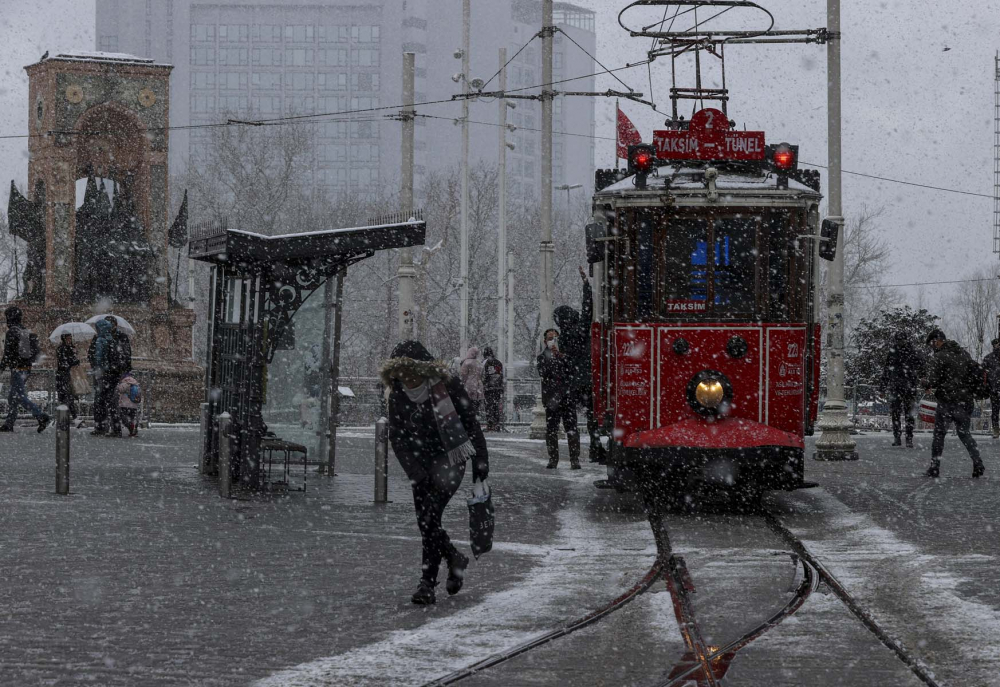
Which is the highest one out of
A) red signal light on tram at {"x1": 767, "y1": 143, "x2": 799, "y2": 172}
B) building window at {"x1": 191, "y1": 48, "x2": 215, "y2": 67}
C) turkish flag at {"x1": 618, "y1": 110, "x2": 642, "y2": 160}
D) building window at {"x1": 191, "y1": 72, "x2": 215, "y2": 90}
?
building window at {"x1": 191, "y1": 48, "x2": 215, "y2": 67}

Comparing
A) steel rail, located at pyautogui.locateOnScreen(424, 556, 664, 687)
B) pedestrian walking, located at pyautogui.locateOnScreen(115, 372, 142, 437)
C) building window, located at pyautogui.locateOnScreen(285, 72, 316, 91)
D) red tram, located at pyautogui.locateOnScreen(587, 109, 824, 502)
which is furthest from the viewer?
building window, located at pyautogui.locateOnScreen(285, 72, 316, 91)

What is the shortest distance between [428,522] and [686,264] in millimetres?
6060

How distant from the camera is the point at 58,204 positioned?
33.9 m

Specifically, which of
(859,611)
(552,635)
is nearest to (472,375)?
(859,611)

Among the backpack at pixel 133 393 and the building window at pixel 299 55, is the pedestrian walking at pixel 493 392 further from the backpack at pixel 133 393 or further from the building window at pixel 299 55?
the building window at pixel 299 55

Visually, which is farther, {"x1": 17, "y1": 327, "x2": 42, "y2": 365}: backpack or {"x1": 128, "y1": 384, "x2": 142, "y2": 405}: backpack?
{"x1": 128, "y1": 384, "x2": 142, "y2": 405}: backpack

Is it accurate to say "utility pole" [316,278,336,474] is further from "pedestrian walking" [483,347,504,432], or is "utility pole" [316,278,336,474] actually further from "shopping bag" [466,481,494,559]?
"pedestrian walking" [483,347,504,432]

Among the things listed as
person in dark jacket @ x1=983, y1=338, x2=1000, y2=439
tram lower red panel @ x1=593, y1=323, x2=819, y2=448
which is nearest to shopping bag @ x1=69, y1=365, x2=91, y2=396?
person in dark jacket @ x1=983, y1=338, x2=1000, y2=439

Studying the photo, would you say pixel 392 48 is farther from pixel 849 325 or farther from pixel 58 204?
pixel 58 204

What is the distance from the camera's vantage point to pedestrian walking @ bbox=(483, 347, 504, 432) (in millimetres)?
32000

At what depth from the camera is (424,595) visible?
332 inches

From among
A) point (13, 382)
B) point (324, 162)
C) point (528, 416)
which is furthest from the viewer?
point (324, 162)

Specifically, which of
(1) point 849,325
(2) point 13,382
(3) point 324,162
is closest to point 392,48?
(3) point 324,162

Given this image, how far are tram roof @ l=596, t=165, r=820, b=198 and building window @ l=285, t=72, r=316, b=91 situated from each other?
127701 millimetres
